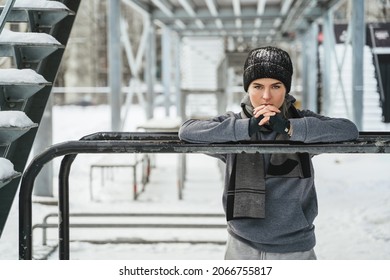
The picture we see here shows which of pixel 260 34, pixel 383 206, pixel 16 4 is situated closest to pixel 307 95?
pixel 260 34

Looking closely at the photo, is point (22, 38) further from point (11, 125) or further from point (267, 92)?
point (267, 92)

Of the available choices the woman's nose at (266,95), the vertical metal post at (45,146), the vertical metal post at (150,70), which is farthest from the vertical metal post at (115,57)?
the woman's nose at (266,95)

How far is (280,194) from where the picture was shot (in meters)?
1.85

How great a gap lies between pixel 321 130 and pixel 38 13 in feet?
6.60

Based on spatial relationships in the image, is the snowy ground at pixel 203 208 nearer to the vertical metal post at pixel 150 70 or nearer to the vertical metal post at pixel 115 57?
the vertical metal post at pixel 115 57

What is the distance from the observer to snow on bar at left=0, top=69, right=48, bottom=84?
2.51 metres

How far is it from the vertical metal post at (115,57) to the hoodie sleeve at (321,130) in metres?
6.30

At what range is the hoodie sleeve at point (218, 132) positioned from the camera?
5.70 feet

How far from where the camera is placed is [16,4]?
2.81 meters

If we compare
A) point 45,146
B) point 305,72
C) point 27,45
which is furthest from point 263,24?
point 27,45

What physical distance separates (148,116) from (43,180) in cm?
517

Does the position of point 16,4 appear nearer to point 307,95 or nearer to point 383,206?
point 383,206

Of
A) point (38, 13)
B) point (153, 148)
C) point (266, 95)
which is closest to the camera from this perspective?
point (153, 148)

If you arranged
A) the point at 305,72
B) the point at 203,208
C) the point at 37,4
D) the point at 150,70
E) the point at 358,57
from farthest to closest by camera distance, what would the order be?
1. the point at 305,72
2. the point at 150,70
3. the point at 358,57
4. the point at 203,208
5. the point at 37,4
